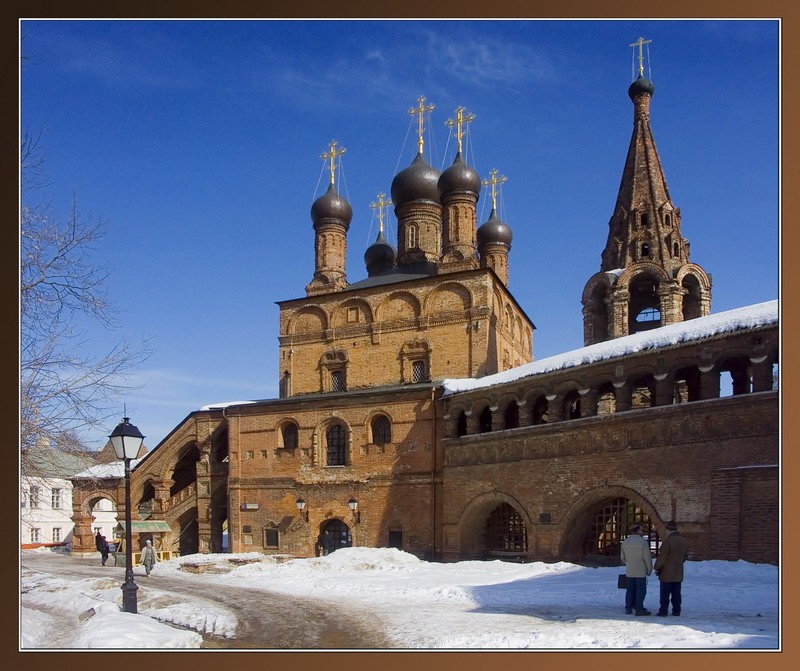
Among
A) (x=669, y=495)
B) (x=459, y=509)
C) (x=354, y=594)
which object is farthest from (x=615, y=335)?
(x=354, y=594)

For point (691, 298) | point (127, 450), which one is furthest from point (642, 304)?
point (127, 450)

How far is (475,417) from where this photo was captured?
19438 millimetres

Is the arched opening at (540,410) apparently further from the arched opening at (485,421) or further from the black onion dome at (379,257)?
the black onion dome at (379,257)

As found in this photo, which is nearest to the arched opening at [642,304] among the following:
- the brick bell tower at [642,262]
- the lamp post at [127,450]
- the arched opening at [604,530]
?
the brick bell tower at [642,262]

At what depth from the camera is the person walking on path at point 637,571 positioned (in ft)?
31.6

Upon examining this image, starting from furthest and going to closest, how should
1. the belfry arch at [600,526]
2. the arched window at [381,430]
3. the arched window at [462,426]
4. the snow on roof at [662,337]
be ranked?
1. the arched window at [381,430]
2. the arched window at [462,426]
3. the belfry arch at [600,526]
4. the snow on roof at [662,337]

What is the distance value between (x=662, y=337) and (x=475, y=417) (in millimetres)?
5419

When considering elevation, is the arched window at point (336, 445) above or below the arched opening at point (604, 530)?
above

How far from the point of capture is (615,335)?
22062mm

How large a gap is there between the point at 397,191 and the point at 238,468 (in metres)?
10.3

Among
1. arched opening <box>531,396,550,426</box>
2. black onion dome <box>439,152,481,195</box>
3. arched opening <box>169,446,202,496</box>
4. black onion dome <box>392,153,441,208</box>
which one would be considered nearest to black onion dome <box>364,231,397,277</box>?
black onion dome <box>392,153,441,208</box>

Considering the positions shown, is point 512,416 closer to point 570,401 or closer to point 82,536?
point 570,401

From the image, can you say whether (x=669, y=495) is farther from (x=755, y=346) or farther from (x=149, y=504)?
(x=149, y=504)

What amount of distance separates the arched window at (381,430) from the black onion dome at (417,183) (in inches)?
344
